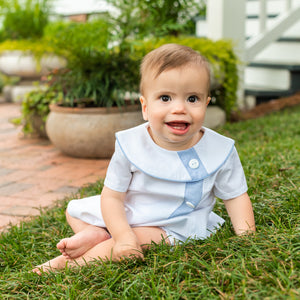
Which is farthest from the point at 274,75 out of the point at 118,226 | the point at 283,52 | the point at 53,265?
the point at 53,265

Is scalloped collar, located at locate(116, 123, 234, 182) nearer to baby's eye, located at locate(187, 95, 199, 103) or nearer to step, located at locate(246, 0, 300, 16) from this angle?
baby's eye, located at locate(187, 95, 199, 103)

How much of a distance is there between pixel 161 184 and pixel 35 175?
6.41ft

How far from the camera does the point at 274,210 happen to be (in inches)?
76.7

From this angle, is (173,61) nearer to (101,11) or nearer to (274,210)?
(274,210)

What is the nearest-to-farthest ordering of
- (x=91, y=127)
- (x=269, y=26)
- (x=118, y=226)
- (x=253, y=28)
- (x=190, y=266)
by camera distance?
(x=190, y=266)
(x=118, y=226)
(x=91, y=127)
(x=269, y=26)
(x=253, y=28)

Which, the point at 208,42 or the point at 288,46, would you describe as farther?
the point at 288,46

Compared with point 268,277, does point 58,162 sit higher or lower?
lower

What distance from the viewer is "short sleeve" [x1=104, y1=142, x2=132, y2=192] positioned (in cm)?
178

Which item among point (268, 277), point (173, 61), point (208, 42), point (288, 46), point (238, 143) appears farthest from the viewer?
point (288, 46)

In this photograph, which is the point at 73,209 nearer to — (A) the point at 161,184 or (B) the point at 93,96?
(A) the point at 161,184

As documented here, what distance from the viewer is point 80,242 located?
176 centimetres

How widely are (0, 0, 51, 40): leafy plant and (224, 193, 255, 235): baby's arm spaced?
299 inches

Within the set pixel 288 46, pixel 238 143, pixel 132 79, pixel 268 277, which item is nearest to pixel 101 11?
pixel 132 79

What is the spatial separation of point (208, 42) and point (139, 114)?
1.45 meters
